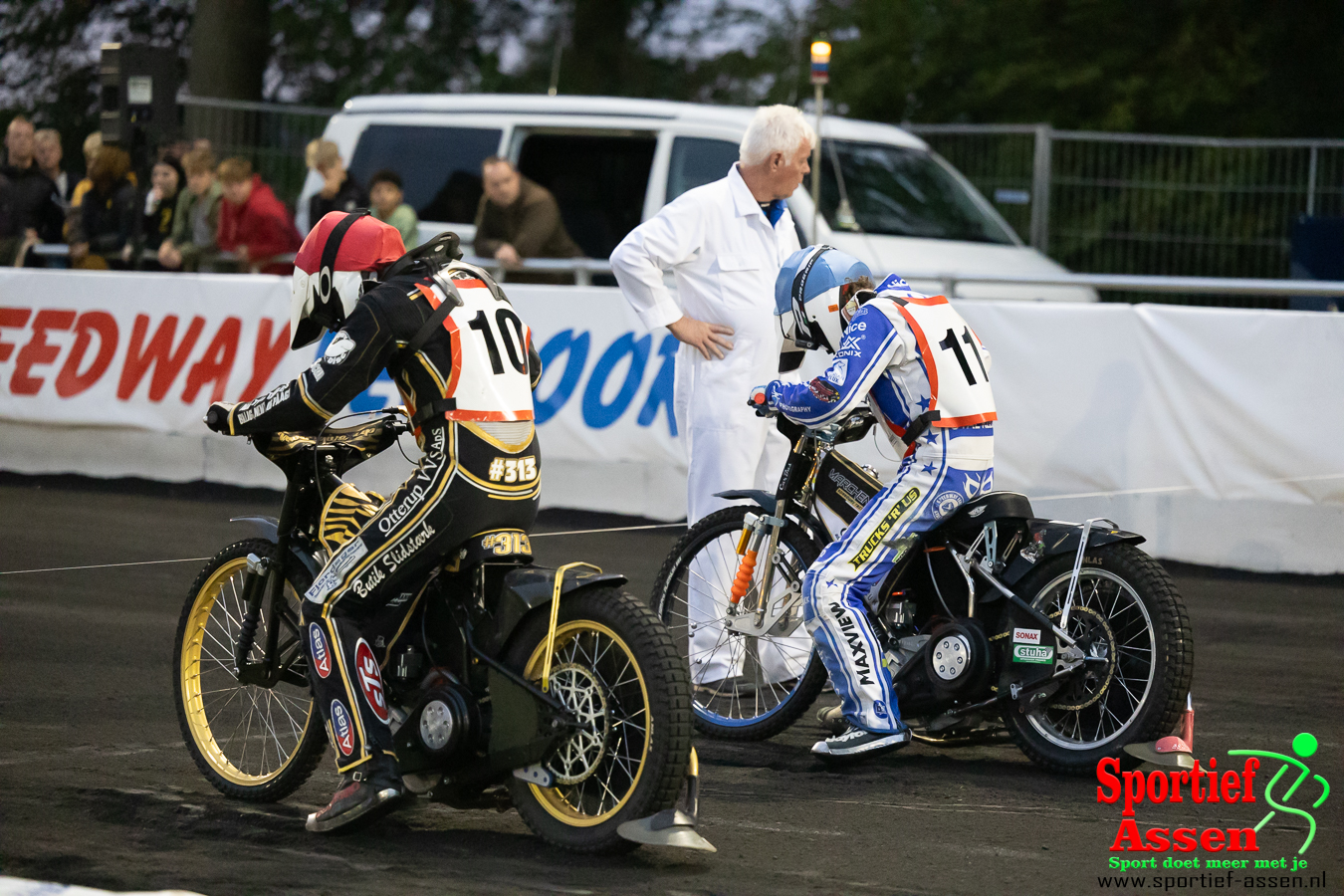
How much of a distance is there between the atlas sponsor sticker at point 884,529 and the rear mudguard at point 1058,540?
0.40m

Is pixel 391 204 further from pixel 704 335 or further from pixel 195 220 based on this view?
pixel 704 335

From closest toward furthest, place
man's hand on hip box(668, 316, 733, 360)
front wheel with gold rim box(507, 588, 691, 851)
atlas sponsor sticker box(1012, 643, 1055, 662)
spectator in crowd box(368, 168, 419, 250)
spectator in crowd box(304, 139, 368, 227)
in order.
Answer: front wheel with gold rim box(507, 588, 691, 851) → atlas sponsor sticker box(1012, 643, 1055, 662) → man's hand on hip box(668, 316, 733, 360) → spectator in crowd box(368, 168, 419, 250) → spectator in crowd box(304, 139, 368, 227)

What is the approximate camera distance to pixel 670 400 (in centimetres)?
1130

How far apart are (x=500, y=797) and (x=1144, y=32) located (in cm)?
1717

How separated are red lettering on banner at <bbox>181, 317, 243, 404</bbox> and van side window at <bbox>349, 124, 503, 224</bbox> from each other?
9.08 feet

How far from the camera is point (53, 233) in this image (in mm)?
16641

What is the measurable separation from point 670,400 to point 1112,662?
5.56 m

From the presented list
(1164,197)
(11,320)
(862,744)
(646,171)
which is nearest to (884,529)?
(862,744)

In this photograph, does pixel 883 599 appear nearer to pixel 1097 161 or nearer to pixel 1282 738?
pixel 1282 738

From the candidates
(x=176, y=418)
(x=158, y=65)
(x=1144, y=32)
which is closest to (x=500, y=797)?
(x=176, y=418)

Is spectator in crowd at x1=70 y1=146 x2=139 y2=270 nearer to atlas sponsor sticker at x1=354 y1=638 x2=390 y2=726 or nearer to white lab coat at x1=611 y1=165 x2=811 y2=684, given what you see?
white lab coat at x1=611 y1=165 x2=811 y2=684

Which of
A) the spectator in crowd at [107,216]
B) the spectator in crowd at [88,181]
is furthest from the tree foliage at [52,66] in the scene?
the spectator in crowd at [107,216]

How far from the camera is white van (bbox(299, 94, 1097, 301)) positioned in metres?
13.5

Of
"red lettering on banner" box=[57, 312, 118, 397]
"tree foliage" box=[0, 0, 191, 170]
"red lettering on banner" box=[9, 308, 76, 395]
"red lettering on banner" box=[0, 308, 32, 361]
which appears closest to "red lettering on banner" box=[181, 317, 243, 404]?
Result: "red lettering on banner" box=[57, 312, 118, 397]
